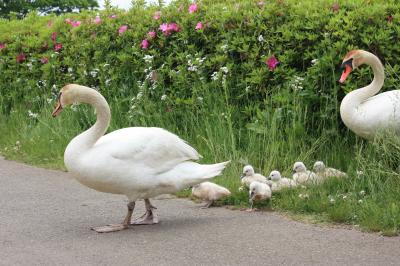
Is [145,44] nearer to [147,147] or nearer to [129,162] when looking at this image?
[147,147]

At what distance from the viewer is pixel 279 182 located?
7016 mm

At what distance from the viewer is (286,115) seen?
26.9 ft

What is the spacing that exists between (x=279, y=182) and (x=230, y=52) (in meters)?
2.44

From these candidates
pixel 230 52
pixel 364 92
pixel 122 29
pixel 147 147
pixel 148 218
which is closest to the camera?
pixel 147 147

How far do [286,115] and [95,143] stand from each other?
105 inches

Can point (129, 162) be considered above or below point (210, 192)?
above

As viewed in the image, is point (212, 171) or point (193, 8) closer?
point (212, 171)

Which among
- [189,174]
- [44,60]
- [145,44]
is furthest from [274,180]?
[44,60]

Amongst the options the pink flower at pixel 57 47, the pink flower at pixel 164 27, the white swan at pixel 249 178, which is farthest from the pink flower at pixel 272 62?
the pink flower at pixel 57 47

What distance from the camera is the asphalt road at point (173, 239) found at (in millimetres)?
5289

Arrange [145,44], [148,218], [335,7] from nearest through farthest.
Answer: [148,218] < [335,7] < [145,44]

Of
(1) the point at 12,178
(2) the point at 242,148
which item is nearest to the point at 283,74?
(2) the point at 242,148

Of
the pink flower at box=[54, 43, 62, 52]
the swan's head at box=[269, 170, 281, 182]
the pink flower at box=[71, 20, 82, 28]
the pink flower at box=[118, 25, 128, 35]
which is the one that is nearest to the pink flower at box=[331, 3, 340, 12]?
the swan's head at box=[269, 170, 281, 182]

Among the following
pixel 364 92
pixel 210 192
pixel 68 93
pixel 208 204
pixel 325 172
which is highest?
pixel 364 92
